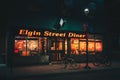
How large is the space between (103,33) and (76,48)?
3935 mm

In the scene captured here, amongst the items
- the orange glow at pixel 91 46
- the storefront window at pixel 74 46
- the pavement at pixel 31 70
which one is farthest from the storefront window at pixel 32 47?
the orange glow at pixel 91 46

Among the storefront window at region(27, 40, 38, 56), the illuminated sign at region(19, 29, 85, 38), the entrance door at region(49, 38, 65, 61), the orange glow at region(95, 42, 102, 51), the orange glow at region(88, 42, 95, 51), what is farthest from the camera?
the orange glow at region(95, 42, 102, 51)

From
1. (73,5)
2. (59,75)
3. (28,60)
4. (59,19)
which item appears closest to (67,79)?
(59,75)

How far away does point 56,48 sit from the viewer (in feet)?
88.9

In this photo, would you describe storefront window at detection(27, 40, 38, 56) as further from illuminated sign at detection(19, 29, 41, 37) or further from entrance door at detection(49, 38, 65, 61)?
entrance door at detection(49, 38, 65, 61)

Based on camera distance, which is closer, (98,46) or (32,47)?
(32,47)

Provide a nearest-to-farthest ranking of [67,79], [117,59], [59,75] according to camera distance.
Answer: [67,79] → [59,75] → [117,59]

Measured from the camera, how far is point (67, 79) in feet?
54.0

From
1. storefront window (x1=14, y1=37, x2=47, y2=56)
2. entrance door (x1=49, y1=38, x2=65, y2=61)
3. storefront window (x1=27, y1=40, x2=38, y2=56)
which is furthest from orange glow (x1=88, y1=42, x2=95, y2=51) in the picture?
storefront window (x1=27, y1=40, x2=38, y2=56)

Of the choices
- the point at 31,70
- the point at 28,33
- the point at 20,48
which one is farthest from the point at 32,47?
the point at 31,70

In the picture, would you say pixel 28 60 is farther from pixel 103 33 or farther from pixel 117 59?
pixel 117 59

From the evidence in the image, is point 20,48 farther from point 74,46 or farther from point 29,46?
point 74,46

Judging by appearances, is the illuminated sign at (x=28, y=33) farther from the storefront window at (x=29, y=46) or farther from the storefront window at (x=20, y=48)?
the storefront window at (x=20, y=48)

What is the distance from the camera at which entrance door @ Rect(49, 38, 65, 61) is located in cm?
2685
